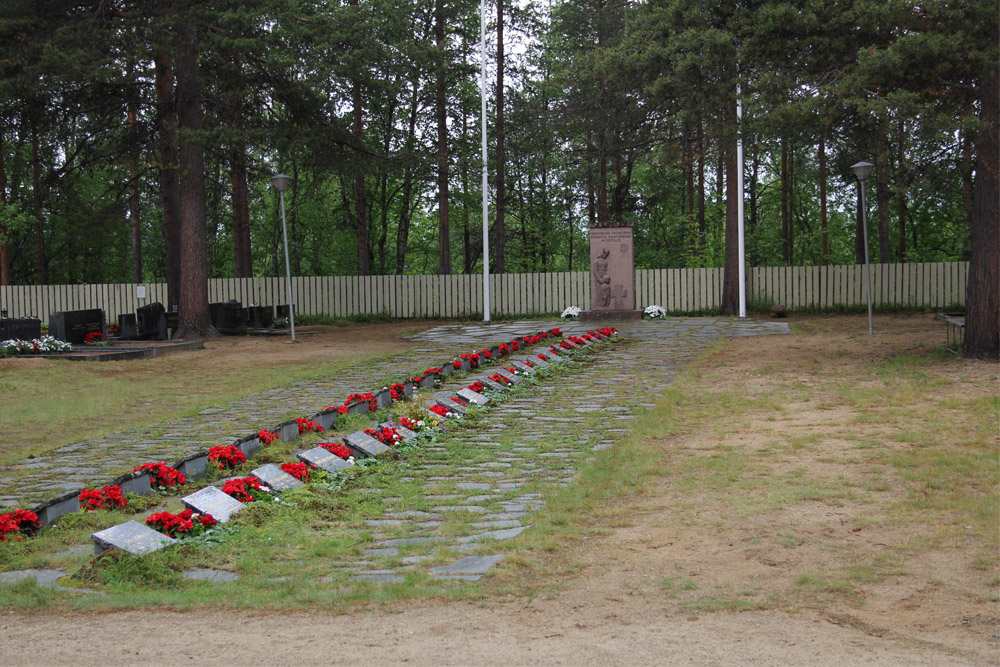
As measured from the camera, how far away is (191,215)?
1853 centimetres

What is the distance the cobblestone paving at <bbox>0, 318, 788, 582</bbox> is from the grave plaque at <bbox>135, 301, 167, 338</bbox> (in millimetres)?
8091

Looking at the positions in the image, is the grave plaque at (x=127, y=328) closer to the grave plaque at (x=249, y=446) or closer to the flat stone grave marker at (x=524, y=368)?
the flat stone grave marker at (x=524, y=368)

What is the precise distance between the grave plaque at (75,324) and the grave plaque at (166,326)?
4.86ft

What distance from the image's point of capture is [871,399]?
8.95m

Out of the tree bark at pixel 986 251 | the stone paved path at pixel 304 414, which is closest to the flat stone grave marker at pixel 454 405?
the stone paved path at pixel 304 414

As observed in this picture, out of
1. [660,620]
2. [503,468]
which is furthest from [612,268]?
[660,620]

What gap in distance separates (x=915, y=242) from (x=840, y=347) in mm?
22999

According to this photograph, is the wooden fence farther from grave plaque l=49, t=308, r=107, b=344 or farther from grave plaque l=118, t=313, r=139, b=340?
grave plaque l=49, t=308, r=107, b=344

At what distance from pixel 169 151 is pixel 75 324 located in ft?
14.7

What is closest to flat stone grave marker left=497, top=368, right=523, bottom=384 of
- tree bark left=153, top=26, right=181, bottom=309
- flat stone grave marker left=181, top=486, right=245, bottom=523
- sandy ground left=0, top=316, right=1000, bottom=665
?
flat stone grave marker left=181, top=486, right=245, bottom=523

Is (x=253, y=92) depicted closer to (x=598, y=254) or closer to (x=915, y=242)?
(x=598, y=254)

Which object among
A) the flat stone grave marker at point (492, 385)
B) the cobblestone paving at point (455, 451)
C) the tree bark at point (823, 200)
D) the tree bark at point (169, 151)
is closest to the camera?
the cobblestone paving at point (455, 451)

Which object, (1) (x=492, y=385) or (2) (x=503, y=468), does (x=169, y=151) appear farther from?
(2) (x=503, y=468)

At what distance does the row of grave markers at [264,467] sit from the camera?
15.6ft
